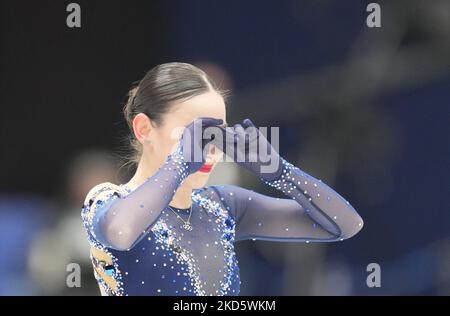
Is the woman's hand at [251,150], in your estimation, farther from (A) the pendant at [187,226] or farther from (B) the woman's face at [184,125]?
(A) the pendant at [187,226]

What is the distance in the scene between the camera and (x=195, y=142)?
1795 millimetres

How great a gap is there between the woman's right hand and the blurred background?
0.70m

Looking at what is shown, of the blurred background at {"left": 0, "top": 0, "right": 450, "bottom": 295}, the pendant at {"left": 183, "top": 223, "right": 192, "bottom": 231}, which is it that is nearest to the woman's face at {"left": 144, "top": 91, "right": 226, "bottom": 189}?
the pendant at {"left": 183, "top": 223, "right": 192, "bottom": 231}

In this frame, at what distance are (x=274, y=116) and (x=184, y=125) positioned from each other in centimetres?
104

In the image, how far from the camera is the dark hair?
1.95 m

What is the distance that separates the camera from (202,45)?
2695 millimetres

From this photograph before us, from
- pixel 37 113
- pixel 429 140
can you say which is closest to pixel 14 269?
pixel 37 113

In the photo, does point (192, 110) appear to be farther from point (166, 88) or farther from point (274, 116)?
point (274, 116)

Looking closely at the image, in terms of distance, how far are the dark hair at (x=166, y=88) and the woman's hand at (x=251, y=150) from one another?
0.63 ft

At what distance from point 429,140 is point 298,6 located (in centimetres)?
80

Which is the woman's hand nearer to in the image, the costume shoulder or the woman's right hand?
the woman's right hand

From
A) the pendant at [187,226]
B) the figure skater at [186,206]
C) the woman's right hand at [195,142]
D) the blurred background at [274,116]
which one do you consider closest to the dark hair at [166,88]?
the figure skater at [186,206]

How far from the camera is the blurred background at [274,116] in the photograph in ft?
8.80

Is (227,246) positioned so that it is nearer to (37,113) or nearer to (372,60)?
(37,113)
